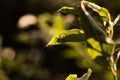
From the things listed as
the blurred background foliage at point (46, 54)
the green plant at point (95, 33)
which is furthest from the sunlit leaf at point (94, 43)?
the blurred background foliage at point (46, 54)

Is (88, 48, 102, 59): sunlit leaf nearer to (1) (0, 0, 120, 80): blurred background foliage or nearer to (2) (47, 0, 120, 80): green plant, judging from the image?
(2) (47, 0, 120, 80): green plant

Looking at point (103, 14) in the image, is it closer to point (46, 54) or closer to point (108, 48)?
point (108, 48)

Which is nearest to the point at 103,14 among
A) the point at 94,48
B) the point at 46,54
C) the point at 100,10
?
the point at 100,10

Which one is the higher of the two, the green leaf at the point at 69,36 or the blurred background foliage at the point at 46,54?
the green leaf at the point at 69,36

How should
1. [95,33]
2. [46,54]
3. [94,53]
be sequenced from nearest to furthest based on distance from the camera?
→ [95,33] → [94,53] → [46,54]

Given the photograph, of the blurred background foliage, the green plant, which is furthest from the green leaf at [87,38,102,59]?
the blurred background foliage

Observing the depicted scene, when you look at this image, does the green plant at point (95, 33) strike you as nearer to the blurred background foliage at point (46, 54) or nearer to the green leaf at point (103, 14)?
the green leaf at point (103, 14)

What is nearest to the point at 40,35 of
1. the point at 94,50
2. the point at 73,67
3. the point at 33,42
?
the point at 33,42

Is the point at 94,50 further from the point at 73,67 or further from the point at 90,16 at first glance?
the point at 73,67
